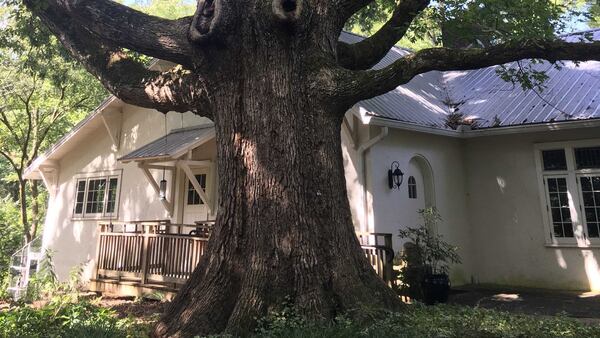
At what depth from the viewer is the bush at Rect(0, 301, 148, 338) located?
15.4 ft

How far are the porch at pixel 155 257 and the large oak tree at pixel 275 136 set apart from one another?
2.97 metres

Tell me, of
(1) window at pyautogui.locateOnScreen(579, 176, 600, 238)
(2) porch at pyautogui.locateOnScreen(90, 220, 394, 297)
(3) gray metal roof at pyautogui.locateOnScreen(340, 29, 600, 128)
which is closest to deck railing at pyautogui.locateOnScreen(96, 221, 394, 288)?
(2) porch at pyautogui.locateOnScreen(90, 220, 394, 297)

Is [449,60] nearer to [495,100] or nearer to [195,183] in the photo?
[495,100]

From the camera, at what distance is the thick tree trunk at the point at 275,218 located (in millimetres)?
4512

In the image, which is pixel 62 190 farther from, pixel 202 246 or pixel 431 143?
pixel 431 143

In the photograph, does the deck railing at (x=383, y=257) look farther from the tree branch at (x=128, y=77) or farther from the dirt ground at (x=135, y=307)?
the tree branch at (x=128, y=77)

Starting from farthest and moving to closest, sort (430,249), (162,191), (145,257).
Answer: (162,191) < (145,257) < (430,249)

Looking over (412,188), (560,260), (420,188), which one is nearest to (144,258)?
(412,188)

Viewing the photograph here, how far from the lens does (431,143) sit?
10.0m

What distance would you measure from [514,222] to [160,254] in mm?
7430

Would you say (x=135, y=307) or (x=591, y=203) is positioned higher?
(x=591, y=203)

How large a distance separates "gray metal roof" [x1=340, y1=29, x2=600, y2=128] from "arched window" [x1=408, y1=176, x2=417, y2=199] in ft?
4.21

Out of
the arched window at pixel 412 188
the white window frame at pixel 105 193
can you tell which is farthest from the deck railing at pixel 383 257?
the white window frame at pixel 105 193

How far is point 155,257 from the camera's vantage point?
9031 millimetres
